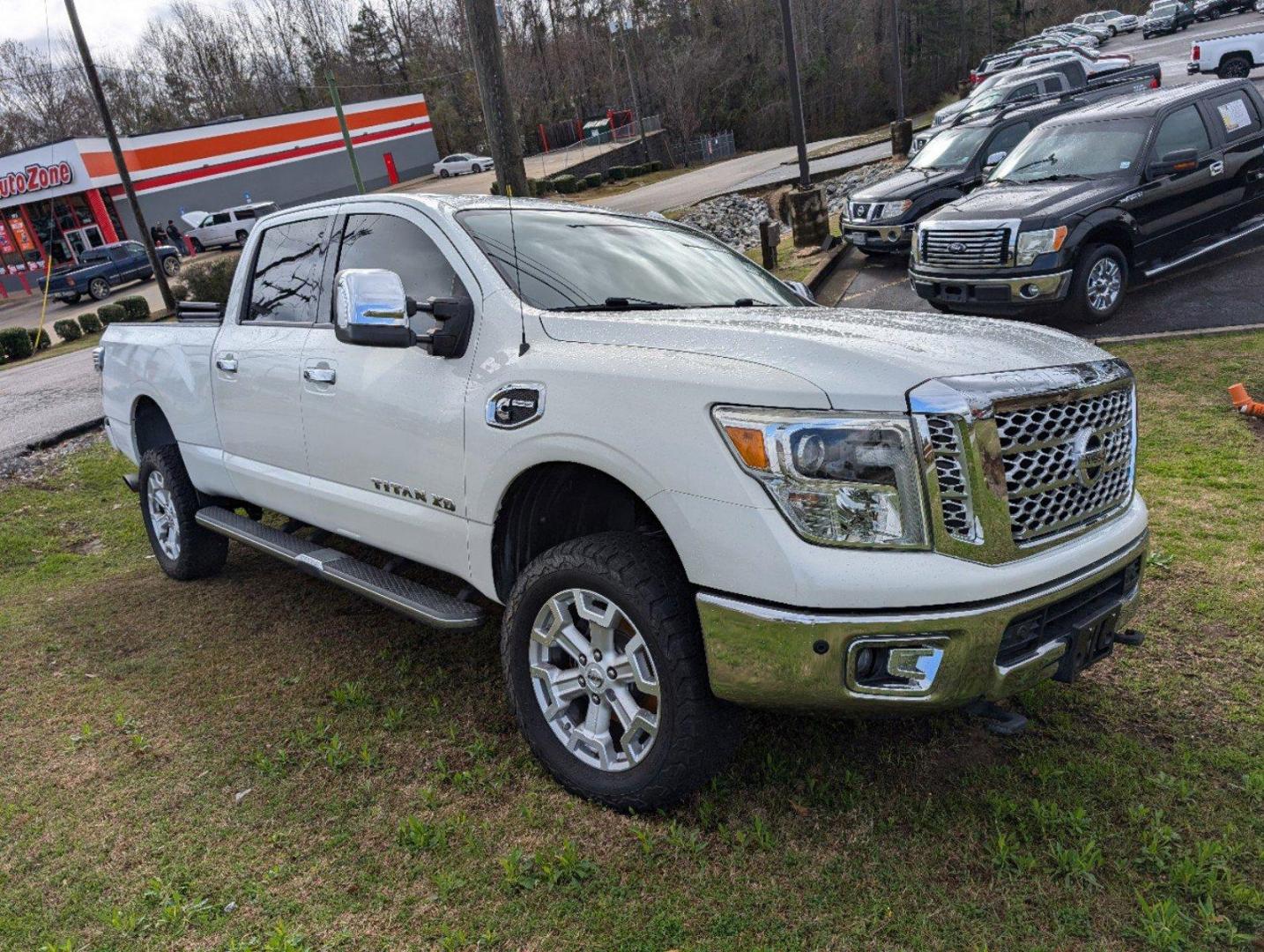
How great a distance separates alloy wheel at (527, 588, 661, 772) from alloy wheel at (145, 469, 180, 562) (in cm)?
328

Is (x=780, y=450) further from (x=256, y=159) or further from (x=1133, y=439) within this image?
(x=256, y=159)

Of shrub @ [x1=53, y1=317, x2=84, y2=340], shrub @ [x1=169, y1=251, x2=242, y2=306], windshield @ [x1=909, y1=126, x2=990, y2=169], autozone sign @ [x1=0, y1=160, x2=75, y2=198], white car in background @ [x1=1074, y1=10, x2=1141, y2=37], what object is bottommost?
shrub @ [x1=53, y1=317, x2=84, y2=340]

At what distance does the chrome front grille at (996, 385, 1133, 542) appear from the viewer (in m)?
2.62

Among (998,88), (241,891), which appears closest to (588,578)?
(241,891)

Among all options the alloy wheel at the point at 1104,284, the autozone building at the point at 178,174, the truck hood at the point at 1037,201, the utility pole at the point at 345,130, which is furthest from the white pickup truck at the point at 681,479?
the autozone building at the point at 178,174

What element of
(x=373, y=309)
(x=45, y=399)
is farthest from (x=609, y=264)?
(x=45, y=399)

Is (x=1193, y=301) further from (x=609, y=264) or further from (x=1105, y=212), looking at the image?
(x=609, y=264)

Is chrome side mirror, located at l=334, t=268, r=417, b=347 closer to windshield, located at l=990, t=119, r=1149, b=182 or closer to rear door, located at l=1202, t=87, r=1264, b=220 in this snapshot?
windshield, located at l=990, t=119, r=1149, b=182

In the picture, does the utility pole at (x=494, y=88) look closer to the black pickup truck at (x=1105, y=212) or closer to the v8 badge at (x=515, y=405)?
the black pickup truck at (x=1105, y=212)

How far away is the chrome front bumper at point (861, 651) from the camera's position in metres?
2.48

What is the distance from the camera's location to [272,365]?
4293 millimetres

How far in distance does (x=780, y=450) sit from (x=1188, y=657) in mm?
2257

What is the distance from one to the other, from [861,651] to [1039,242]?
24.0 ft

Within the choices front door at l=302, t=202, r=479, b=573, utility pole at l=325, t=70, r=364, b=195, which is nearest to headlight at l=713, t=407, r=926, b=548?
front door at l=302, t=202, r=479, b=573
